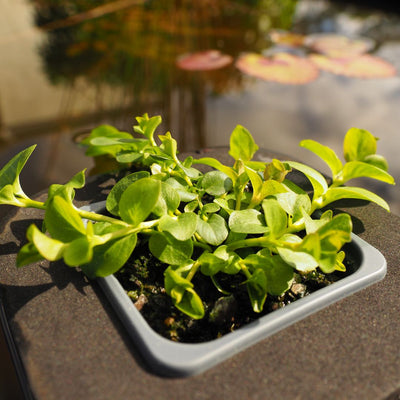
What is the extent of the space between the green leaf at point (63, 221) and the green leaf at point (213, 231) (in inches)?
4.5

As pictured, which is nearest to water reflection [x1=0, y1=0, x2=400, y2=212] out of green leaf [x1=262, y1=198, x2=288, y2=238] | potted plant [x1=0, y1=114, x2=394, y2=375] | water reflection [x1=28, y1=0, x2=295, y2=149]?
water reflection [x1=28, y1=0, x2=295, y2=149]

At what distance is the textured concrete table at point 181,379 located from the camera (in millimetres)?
326

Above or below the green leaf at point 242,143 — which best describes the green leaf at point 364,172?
Answer: below

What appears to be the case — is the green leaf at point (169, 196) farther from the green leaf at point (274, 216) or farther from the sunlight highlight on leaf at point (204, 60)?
the sunlight highlight on leaf at point (204, 60)

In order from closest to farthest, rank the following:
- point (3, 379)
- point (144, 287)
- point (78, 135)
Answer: point (144, 287), point (3, 379), point (78, 135)

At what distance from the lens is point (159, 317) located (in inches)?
15.3

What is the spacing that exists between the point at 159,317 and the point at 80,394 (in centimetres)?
10

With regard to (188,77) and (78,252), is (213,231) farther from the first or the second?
(188,77)

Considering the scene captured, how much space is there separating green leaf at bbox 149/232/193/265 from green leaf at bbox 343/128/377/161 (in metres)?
0.29

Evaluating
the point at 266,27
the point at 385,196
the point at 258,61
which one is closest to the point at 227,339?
the point at 385,196

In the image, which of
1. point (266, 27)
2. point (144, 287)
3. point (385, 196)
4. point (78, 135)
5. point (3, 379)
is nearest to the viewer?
point (144, 287)

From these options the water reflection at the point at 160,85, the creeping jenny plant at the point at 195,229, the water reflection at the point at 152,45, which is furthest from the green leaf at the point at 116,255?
the water reflection at the point at 152,45

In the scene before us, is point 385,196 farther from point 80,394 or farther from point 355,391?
point 80,394

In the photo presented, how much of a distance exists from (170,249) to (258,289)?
10 cm
